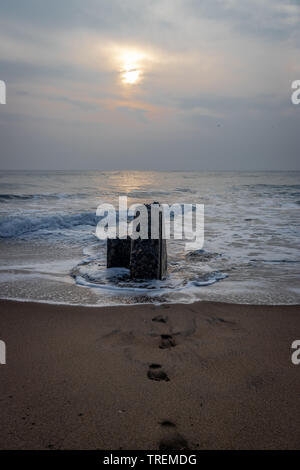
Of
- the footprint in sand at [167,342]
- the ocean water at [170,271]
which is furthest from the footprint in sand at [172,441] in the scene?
the ocean water at [170,271]

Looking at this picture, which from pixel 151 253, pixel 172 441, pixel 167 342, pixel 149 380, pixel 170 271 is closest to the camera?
pixel 172 441

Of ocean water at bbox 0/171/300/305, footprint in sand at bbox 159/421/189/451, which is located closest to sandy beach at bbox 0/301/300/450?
footprint in sand at bbox 159/421/189/451

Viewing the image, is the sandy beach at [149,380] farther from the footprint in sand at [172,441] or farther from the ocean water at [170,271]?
the ocean water at [170,271]

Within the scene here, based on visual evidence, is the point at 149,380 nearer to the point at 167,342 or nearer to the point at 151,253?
the point at 167,342

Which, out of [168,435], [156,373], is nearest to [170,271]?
[156,373]

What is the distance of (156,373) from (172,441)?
0.55m

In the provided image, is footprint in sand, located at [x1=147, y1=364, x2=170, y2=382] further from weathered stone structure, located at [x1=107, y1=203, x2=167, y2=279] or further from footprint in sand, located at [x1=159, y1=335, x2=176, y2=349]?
weathered stone structure, located at [x1=107, y1=203, x2=167, y2=279]

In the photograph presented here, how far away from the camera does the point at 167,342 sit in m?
2.47

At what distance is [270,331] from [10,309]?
7.60 ft

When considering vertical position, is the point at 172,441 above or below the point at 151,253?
below

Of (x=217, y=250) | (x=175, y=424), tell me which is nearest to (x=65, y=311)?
(x=175, y=424)

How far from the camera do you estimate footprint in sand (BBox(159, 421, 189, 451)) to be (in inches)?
58.8

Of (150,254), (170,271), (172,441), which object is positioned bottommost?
(172,441)
